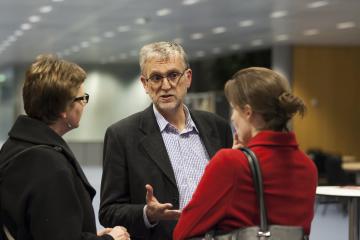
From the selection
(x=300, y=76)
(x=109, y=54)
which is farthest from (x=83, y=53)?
(x=300, y=76)

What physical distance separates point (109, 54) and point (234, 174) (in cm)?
2303

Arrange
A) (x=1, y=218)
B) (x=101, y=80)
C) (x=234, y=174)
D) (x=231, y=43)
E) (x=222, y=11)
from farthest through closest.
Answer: (x=101, y=80), (x=231, y=43), (x=222, y=11), (x=1, y=218), (x=234, y=174)

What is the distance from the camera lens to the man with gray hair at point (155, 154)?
279 centimetres

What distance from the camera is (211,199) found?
2.05 m

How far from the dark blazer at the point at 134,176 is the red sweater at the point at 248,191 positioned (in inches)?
25.5

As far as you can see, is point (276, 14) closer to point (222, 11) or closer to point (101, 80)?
point (222, 11)

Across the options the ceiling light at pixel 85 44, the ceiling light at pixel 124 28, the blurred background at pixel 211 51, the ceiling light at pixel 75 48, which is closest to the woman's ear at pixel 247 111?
the blurred background at pixel 211 51

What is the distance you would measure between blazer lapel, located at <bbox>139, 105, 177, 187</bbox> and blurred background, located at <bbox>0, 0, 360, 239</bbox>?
6.68 m

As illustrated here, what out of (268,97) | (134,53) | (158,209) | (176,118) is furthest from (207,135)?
A: (134,53)

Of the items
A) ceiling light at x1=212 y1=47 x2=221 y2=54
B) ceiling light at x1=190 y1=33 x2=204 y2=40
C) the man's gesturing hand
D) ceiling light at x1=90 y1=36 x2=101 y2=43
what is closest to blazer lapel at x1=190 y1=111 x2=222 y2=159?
the man's gesturing hand

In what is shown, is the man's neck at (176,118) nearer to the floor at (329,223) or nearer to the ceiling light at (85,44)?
the floor at (329,223)

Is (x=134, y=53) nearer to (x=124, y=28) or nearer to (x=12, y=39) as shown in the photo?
(x=12, y=39)

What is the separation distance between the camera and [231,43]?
20.9m

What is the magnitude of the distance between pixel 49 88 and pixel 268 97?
2.32 feet
